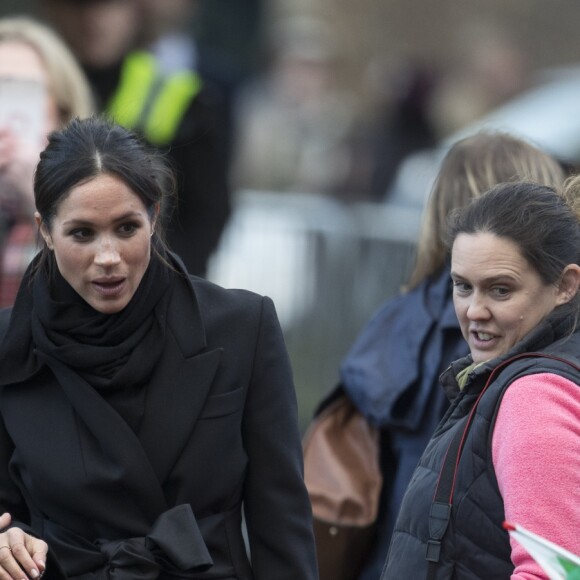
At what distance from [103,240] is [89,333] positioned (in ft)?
0.76

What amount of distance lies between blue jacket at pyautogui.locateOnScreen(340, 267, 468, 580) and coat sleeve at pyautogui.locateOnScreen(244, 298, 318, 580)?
810 mm

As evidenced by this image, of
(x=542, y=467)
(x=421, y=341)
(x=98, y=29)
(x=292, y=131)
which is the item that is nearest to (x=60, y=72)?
(x=98, y=29)

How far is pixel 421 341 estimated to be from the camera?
4.73m

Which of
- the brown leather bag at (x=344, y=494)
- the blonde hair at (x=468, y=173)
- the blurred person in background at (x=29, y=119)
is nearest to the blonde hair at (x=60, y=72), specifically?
the blurred person in background at (x=29, y=119)

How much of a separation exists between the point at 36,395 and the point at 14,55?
2.23 m

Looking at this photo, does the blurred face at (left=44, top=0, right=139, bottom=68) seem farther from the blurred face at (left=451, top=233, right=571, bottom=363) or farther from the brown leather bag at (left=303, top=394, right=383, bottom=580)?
the blurred face at (left=451, top=233, right=571, bottom=363)

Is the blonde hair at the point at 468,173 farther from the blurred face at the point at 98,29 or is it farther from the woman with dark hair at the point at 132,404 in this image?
the blurred face at the point at 98,29

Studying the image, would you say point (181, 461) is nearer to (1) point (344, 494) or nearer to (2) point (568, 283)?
(2) point (568, 283)

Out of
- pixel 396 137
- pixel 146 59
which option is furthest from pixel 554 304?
pixel 396 137

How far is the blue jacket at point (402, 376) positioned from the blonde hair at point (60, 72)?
149cm

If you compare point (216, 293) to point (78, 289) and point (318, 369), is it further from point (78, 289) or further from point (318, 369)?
point (318, 369)

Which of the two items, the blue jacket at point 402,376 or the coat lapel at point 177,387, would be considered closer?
the coat lapel at point 177,387

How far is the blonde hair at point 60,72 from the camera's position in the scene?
570 centimetres

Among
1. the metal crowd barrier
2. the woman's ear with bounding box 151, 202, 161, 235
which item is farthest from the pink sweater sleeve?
the metal crowd barrier
